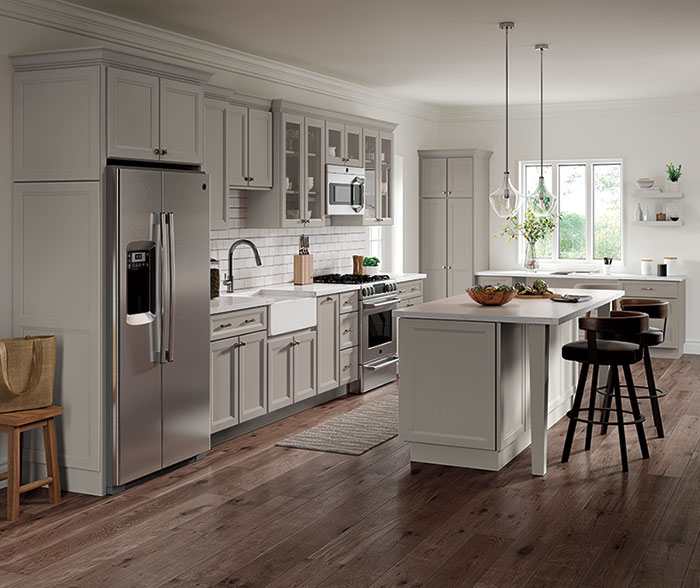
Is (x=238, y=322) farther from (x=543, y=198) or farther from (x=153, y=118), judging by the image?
(x=543, y=198)

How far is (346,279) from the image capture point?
7.36m

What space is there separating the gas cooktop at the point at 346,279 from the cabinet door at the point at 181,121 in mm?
2465

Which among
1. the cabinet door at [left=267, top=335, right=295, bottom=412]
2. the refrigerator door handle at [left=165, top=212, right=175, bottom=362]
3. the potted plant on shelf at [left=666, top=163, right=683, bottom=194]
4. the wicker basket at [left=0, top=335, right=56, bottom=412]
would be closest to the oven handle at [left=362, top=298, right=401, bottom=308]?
the cabinet door at [left=267, top=335, right=295, bottom=412]

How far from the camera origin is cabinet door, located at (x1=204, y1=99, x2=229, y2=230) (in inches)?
225

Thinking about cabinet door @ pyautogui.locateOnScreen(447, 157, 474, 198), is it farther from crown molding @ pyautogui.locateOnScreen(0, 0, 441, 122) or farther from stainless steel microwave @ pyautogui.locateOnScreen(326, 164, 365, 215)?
stainless steel microwave @ pyautogui.locateOnScreen(326, 164, 365, 215)

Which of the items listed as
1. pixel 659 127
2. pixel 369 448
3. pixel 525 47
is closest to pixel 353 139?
pixel 525 47

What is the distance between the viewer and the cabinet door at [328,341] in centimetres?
657

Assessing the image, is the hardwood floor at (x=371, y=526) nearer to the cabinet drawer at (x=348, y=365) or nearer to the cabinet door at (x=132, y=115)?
the cabinet drawer at (x=348, y=365)

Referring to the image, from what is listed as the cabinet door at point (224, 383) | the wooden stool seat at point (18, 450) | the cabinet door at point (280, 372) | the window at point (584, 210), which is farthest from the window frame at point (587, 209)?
the wooden stool seat at point (18, 450)

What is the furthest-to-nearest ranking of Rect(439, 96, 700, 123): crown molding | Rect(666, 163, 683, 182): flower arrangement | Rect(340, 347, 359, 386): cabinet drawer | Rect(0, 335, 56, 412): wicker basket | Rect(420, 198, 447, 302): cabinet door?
Rect(420, 198, 447, 302): cabinet door
Rect(439, 96, 700, 123): crown molding
Rect(666, 163, 683, 182): flower arrangement
Rect(340, 347, 359, 386): cabinet drawer
Rect(0, 335, 56, 412): wicker basket

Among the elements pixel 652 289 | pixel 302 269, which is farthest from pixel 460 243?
pixel 302 269

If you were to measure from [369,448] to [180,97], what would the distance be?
244cm

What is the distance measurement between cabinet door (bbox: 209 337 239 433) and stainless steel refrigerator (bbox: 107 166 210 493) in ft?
0.89

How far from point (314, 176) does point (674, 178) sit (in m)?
4.16
